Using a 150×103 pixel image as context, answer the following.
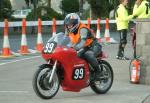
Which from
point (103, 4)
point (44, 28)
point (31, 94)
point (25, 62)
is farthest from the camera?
point (103, 4)

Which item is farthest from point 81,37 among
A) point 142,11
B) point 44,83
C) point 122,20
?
point 122,20

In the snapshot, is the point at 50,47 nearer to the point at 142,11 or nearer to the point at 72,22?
the point at 72,22

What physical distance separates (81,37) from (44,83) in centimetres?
103

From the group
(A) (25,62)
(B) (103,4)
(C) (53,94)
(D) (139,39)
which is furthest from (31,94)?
(B) (103,4)

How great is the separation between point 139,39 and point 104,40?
14650 mm

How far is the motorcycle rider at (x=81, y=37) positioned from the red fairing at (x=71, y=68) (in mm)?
128

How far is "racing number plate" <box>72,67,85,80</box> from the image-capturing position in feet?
34.7

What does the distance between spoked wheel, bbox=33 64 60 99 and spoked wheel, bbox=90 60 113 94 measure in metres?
0.94

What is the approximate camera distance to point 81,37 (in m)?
10.6

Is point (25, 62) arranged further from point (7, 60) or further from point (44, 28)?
point (44, 28)

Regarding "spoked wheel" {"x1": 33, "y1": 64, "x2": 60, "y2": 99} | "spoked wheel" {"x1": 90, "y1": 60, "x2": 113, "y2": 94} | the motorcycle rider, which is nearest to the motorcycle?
"spoked wheel" {"x1": 33, "y1": 64, "x2": 60, "y2": 99}

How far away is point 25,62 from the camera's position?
18000mm

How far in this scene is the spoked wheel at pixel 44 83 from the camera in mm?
10195

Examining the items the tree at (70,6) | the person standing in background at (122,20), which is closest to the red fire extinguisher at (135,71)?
the person standing in background at (122,20)
